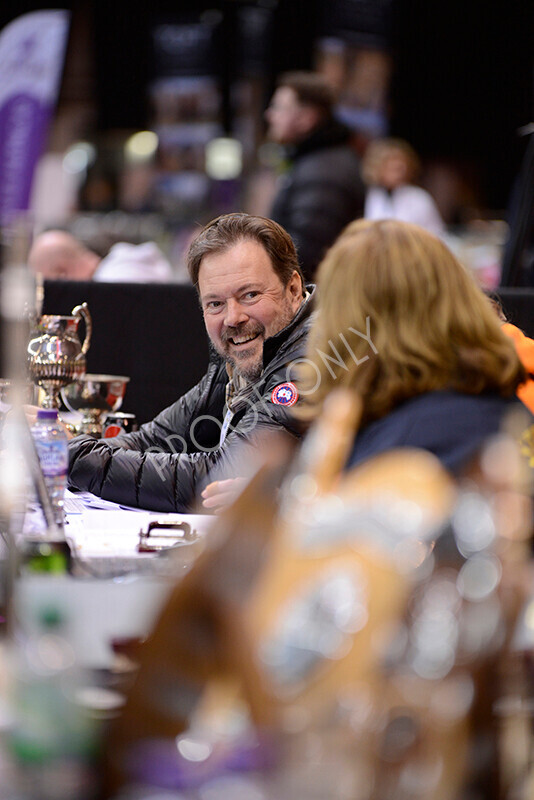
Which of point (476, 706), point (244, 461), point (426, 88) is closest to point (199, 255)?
point (244, 461)

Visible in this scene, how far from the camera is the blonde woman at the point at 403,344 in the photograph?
1592mm

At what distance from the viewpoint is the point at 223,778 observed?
105cm

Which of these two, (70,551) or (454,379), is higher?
(454,379)

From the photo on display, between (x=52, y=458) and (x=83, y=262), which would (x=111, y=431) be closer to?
(x=52, y=458)

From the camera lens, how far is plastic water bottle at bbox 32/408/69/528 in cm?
200

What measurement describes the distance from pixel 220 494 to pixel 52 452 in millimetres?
445

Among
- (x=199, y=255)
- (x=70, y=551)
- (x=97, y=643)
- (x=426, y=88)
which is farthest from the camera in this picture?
(x=426, y=88)

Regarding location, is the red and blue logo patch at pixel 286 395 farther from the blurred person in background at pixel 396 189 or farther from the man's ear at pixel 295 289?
the blurred person in background at pixel 396 189

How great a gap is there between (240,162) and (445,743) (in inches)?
432

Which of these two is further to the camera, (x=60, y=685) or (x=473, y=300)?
(x=473, y=300)

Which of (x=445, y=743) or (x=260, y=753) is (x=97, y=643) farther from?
(x=445, y=743)

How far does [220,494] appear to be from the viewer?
2.31 meters

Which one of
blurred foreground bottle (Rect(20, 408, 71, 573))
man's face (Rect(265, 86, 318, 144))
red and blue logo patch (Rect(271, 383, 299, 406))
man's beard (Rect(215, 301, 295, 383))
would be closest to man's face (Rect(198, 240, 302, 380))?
man's beard (Rect(215, 301, 295, 383))

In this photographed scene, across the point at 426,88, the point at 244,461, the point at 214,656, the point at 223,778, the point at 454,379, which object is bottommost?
the point at 244,461
